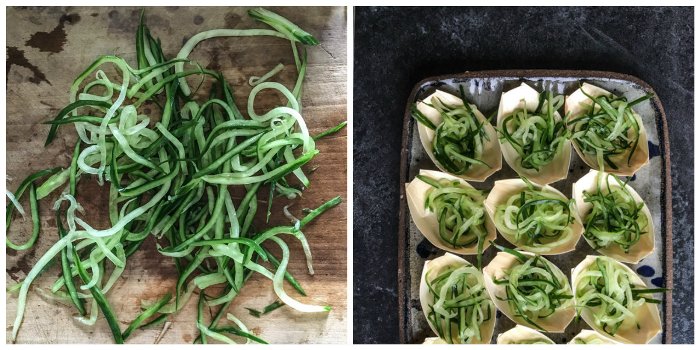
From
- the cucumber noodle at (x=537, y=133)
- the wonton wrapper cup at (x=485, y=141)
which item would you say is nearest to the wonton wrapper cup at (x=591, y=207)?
the cucumber noodle at (x=537, y=133)

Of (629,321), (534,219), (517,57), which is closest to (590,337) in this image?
(629,321)

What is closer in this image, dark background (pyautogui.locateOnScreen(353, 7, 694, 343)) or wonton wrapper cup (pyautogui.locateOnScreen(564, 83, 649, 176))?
wonton wrapper cup (pyautogui.locateOnScreen(564, 83, 649, 176))

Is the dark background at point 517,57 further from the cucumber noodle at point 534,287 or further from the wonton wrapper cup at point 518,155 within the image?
the cucumber noodle at point 534,287

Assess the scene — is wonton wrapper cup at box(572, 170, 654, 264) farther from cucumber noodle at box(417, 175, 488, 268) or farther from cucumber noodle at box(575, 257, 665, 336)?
cucumber noodle at box(417, 175, 488, 268)

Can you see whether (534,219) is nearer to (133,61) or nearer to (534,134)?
(534,134)

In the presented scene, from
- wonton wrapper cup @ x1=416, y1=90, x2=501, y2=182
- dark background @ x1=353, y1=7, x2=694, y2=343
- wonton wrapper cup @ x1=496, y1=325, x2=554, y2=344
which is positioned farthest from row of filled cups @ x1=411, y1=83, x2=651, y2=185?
wonton wrapper cup @ x1=496, y1=325, x2=554, y2=344

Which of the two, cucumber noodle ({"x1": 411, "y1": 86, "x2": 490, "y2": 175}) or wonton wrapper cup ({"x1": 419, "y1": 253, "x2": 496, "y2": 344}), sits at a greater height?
cucumber noodle ({"x1": 411, "y1": 86, "x2": 490, "y2": 175})
